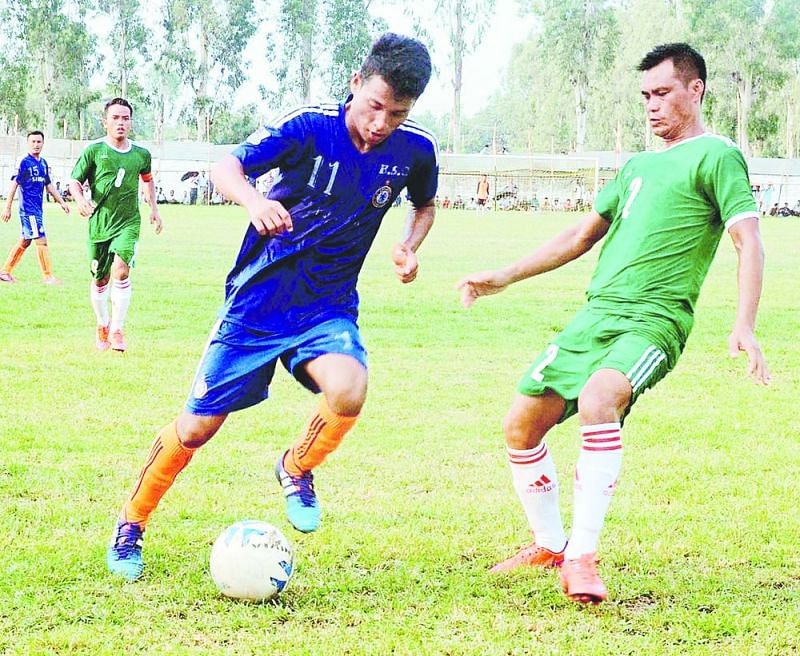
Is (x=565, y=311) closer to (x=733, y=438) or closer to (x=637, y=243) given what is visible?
(x=733, y=438)

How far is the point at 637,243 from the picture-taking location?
4.56m

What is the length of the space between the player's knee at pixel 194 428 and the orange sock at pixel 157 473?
29mm

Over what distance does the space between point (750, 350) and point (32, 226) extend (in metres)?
13.7

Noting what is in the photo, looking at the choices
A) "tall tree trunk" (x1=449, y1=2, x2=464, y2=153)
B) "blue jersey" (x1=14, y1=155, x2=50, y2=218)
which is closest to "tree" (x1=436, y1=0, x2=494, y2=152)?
"tall tree trunk" (x1=449, y1=2, x2=464, y2=153)

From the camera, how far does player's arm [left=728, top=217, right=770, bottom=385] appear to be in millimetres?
4230

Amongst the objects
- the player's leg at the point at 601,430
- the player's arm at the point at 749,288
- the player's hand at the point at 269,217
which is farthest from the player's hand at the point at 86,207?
the player's arm at the point at 749,288

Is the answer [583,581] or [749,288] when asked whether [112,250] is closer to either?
[583,581]

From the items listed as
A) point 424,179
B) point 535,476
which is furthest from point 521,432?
point 424,179

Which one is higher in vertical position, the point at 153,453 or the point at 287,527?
the point at 153,453

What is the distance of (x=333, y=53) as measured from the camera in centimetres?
8162

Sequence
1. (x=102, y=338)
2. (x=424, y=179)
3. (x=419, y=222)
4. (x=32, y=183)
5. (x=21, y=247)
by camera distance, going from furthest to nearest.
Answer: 1. (x=32, y=183)
2. (x=21, y=247)
3. (x=102, y=338)
4. (x=419, y=222)
5. (x=424, y=179)

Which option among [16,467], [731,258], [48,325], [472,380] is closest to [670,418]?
[472,380]

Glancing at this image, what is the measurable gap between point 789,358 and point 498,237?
19225mm

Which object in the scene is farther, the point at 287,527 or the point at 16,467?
the point at 16,467
